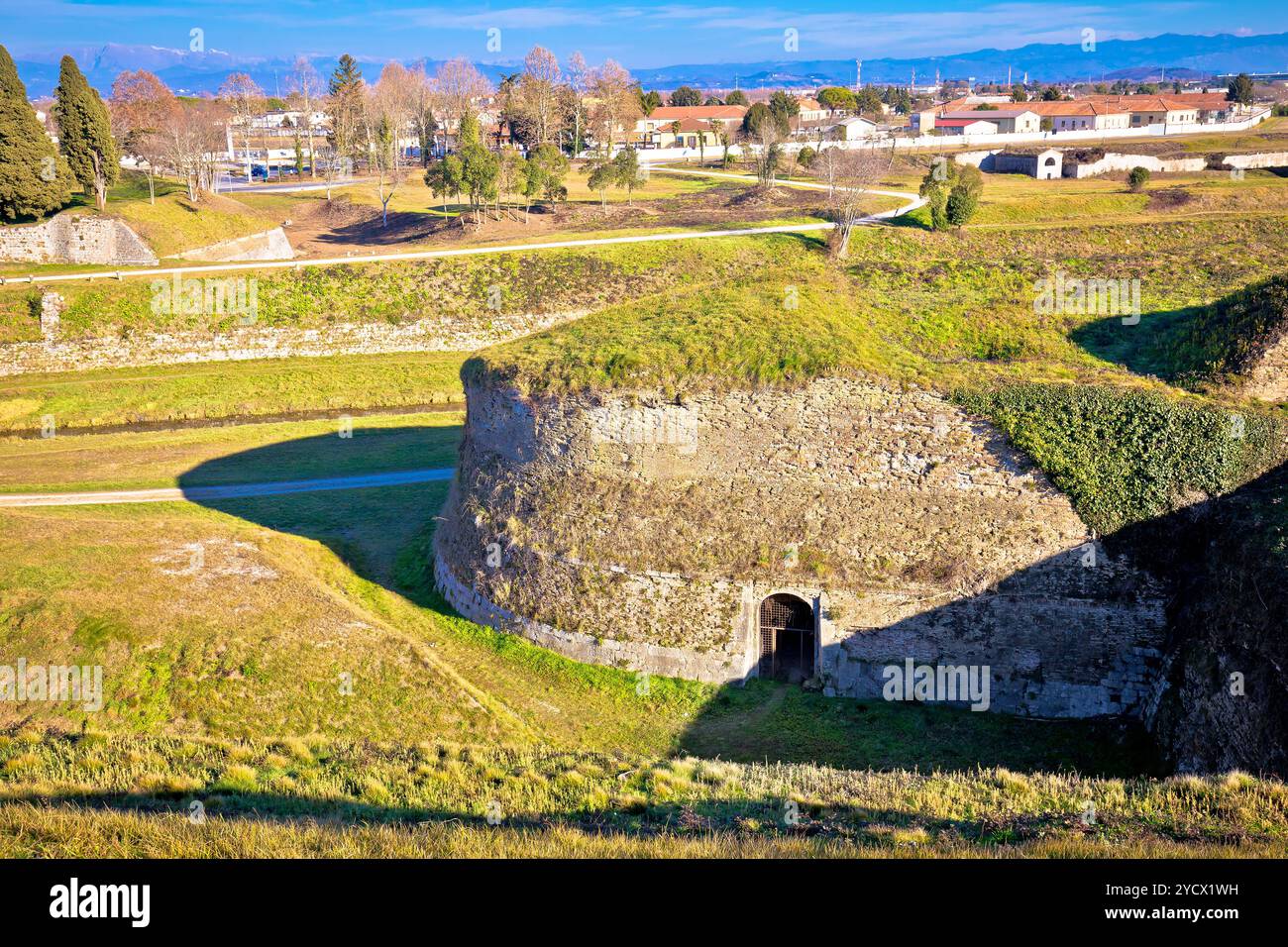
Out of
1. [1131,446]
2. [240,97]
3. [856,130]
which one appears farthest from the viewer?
[240,97]

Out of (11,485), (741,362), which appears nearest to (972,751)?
(741,362)

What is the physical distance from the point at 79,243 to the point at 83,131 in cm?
871

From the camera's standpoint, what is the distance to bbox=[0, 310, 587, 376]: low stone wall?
50781mm

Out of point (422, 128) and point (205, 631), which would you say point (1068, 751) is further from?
point (422, 128)

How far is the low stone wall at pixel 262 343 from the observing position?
50.8 m

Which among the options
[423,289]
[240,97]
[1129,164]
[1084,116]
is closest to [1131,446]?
[423,289]

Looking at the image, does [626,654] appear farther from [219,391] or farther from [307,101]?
[307,101]

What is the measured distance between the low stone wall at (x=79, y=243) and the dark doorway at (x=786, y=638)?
171 ft

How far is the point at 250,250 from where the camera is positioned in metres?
65.4

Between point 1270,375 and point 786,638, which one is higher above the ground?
point 1270,375

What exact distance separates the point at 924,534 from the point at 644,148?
106275mm

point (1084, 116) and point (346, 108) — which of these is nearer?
point (346, 108)

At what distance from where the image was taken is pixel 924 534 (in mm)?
21688

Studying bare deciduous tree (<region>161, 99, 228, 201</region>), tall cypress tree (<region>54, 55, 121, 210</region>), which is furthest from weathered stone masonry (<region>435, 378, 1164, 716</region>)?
bare deciduous tree (<region>161, 99, 228, 201</region>)
